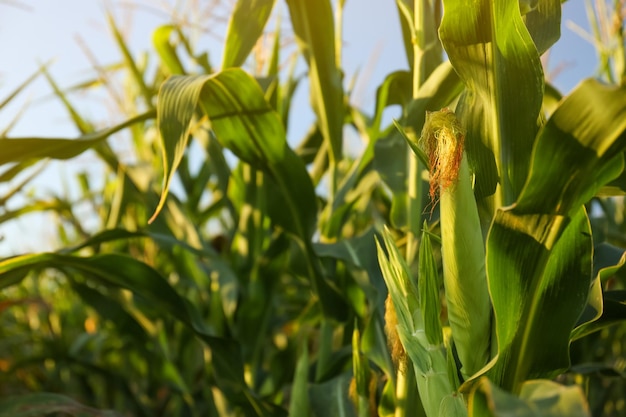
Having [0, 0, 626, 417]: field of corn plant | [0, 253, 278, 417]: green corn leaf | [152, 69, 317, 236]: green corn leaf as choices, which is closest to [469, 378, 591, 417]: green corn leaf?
[0, 0, 626, 417]: field of corn plant

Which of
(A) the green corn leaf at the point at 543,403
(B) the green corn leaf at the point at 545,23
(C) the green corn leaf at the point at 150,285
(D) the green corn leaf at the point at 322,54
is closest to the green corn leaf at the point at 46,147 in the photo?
(C) the green corn leaf at the point at 150,285

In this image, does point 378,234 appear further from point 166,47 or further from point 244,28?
point 166,47

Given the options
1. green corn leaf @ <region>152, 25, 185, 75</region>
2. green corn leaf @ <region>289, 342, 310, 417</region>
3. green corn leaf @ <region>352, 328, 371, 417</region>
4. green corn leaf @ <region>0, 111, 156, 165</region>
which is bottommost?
green corn leaf @ <region>289, 342, 310, 417</region>

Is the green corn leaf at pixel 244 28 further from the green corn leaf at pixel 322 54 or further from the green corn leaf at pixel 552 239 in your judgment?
the green corn leaf at pixel 552 239

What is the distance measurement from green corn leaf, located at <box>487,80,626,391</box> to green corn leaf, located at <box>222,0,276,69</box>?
0.46m

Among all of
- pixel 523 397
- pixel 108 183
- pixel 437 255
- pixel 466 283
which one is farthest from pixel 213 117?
pixel 108 183

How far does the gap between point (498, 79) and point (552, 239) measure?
13cm

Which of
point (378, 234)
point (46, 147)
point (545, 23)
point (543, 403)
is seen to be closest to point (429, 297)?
point (543, 403)

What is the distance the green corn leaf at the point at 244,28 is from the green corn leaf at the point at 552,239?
0.46 metres

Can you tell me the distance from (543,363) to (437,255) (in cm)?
20

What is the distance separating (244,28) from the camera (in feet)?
2.58

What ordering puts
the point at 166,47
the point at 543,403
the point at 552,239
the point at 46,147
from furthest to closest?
the point at 166,47, the point at 46,147, the point at 552,239, the point at 543,403

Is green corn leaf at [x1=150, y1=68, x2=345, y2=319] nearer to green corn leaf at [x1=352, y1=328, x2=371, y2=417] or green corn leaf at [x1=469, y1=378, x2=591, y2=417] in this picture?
green corn leaf at [x1=352, y1=328, x2=371, y2=417]

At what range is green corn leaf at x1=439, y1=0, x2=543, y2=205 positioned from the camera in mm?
470
